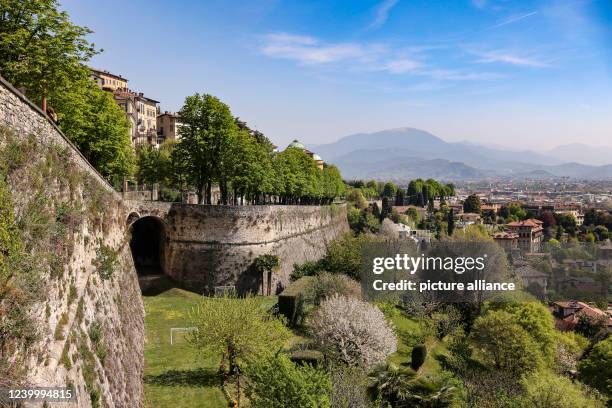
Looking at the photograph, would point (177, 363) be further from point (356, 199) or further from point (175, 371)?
point (356, 199)

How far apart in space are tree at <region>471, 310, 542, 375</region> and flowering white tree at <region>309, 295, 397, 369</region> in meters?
10.6

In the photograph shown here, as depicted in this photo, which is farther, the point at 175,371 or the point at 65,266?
the point at 175,371

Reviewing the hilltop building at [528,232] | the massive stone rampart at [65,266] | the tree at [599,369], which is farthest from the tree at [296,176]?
the hilltop building at [528,232]

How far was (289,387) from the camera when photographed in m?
15.4

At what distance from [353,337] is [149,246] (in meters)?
24.1

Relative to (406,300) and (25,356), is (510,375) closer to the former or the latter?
(406,300)

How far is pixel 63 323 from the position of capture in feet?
40.9

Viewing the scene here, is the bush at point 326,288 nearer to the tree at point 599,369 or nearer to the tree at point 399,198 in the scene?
the tree at point 599,369

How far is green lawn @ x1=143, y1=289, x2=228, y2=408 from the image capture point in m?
21.1

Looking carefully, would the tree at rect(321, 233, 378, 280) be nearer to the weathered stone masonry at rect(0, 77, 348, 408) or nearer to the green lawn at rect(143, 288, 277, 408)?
the weathered stone masonry at rect(0, 77, 348, 408)

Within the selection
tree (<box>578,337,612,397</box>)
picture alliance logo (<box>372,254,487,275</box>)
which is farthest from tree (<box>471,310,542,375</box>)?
picture alliance logo (<box>372,254,487,275</box>)

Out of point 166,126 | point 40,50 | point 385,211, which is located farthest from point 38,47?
point 385,211

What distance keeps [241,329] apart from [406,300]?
101ft

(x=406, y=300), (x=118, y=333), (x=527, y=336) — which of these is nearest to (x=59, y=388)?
(x=118, y=333)
